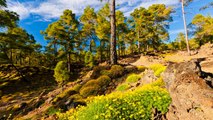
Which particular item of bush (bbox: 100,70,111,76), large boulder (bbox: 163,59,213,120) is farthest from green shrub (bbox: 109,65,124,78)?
large boulder (bbox: 163,59,213,120)

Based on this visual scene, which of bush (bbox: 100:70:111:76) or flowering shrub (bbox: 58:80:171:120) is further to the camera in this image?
bush (bbox: 100:70:111:76)

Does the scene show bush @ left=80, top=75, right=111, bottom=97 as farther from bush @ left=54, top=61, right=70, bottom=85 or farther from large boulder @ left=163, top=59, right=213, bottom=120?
bush @ left=54, top=61, right=70, bottom=85

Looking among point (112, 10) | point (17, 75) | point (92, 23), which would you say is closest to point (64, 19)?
point (92, 23)

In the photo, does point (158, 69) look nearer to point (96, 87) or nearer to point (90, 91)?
point (96, 87)

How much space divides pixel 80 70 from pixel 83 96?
29249mm

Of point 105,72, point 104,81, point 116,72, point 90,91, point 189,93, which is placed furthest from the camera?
point 105,72

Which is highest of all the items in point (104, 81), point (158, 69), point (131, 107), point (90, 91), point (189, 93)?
point (158, 69)

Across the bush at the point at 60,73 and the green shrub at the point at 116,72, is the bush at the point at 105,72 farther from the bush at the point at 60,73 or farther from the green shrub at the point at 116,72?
the bush at the point at 60,73

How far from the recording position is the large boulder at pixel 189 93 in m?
5.01

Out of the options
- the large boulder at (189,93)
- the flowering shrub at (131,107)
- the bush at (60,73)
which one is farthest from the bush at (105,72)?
the bush at (60,73)

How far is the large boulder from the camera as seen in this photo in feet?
16.4

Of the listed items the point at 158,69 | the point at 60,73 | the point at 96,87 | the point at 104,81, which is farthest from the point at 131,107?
the point at 60,73

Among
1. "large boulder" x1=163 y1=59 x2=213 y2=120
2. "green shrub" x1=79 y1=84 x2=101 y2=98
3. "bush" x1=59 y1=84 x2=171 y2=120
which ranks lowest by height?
"green shrub" x1=79 y1=84 x2=101 y2=98

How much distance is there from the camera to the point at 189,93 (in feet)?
17.5
